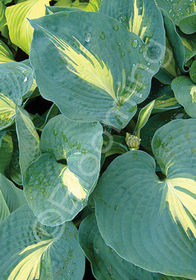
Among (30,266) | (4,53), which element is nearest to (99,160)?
(30,266)

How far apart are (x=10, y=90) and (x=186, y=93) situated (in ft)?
1.63

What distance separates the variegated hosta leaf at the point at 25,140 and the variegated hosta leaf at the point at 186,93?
1.29 ft

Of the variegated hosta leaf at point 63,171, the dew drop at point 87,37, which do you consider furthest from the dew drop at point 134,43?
the variegated hosta leaf at point 63,171

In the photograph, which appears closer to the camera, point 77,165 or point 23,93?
point 77,165

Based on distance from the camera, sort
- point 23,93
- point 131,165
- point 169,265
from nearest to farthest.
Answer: point 169,265 → point 131,165 → point 23,93

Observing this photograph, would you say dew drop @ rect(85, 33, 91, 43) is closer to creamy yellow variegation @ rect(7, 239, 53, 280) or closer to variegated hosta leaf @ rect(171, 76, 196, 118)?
variegated hosta leaf @ rect(171, 76, 196, 118)

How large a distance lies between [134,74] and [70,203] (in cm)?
33

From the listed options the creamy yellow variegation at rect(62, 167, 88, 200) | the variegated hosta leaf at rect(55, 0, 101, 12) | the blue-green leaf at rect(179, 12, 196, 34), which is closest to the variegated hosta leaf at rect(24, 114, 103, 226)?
the creamy yellow variegation at rect(62, 167, 88, 200)

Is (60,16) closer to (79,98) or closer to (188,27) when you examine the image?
(79,98)

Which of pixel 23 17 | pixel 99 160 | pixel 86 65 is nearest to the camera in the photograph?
pixel 99 160

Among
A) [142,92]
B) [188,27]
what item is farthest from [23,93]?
[188,27]

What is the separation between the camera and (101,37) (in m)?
0.60

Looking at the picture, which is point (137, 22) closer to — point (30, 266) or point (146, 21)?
point (146, 21)

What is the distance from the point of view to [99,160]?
1.67 feet
